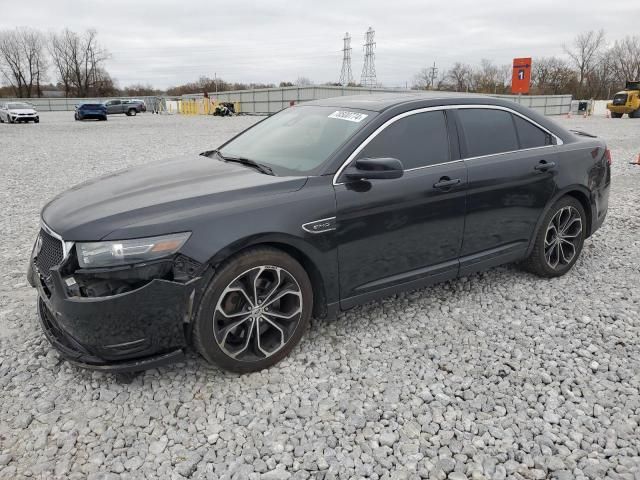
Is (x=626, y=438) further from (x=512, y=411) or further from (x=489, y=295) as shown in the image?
(x=489, y=295)

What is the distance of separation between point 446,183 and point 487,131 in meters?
0.76

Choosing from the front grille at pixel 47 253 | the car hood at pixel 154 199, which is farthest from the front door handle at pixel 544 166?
the front grille at pixel 47 253

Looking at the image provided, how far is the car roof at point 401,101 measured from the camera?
11.9 ft

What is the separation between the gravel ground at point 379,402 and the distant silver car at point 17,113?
29960 mm

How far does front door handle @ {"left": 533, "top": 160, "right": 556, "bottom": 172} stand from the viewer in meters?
4.11

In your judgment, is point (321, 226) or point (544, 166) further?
point (544, 166)

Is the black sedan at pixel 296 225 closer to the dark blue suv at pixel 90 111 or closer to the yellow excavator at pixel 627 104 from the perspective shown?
the dark blue suv at pixel 90 111

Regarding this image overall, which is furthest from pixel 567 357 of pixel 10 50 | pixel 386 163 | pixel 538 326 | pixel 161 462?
pixel 10 50

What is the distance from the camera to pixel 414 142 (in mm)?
3572

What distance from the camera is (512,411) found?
271 cm

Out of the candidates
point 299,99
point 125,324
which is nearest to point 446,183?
point 125,324

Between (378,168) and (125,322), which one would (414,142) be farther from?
(125,322)

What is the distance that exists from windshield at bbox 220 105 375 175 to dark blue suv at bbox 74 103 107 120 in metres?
32.7

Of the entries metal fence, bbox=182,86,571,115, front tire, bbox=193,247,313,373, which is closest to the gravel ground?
front tire, bbox=193,247,313,373
